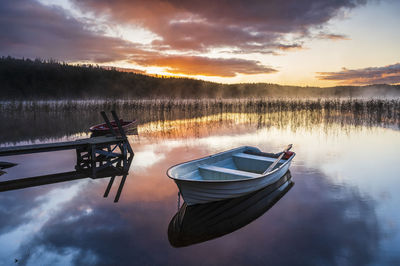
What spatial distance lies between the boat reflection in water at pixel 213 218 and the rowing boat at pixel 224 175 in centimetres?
27

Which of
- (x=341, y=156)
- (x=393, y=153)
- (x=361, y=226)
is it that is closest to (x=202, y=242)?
(x=361, y=226)

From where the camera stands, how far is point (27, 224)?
5.18m

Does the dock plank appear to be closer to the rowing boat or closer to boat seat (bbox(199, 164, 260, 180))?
the rowing boat

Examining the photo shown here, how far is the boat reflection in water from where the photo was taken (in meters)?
4.68

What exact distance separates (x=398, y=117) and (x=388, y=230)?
20260 mm

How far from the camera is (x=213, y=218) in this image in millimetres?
5078

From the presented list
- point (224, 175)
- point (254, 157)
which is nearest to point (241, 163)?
point (254, 157)

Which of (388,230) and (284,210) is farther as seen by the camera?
(284,210)

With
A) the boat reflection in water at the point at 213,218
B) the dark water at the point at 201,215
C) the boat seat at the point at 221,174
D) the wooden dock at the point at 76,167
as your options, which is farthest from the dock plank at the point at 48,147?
the boat reflection in water at the point at 213,218

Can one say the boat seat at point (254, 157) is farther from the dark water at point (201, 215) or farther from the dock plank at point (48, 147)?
the dock plank at point (48, 147)

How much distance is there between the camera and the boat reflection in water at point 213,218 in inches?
184

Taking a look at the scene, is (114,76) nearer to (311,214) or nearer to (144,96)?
(144,96)

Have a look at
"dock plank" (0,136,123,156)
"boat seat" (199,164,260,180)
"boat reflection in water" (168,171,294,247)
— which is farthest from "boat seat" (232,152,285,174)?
"dock plank" (0,136,123,156)

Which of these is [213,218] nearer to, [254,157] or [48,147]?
[254,157]
